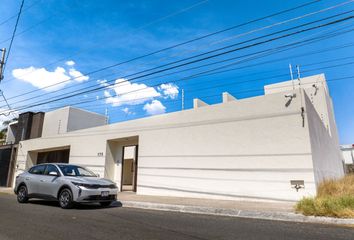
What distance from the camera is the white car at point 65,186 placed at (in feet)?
27.7

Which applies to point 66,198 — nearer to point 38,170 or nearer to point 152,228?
point 38,170

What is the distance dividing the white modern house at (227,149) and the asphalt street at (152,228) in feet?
11.7

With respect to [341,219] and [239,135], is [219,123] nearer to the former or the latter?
[239,135]

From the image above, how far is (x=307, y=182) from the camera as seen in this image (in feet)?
30.0

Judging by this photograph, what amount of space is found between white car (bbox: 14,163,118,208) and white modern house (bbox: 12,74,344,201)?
3.93m

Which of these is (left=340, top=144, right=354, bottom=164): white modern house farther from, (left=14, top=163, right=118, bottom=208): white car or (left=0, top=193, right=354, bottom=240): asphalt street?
(left=14, top=163, right=118, bottom=208): white car

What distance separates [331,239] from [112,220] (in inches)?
190

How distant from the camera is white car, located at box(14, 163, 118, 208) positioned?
27.7 ft

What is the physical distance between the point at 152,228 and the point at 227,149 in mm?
6146

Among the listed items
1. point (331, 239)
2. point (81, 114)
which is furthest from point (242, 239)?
point (81, 114)

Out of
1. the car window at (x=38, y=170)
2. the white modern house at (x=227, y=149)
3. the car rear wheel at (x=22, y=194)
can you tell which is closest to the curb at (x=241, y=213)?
the white modern house at (x=227, y=149)

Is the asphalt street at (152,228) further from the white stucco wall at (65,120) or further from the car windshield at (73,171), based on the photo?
the white stucco wall at (65,120)

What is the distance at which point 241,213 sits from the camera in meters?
7.52

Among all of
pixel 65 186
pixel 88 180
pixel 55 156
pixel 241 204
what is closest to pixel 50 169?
pixel 65 186
